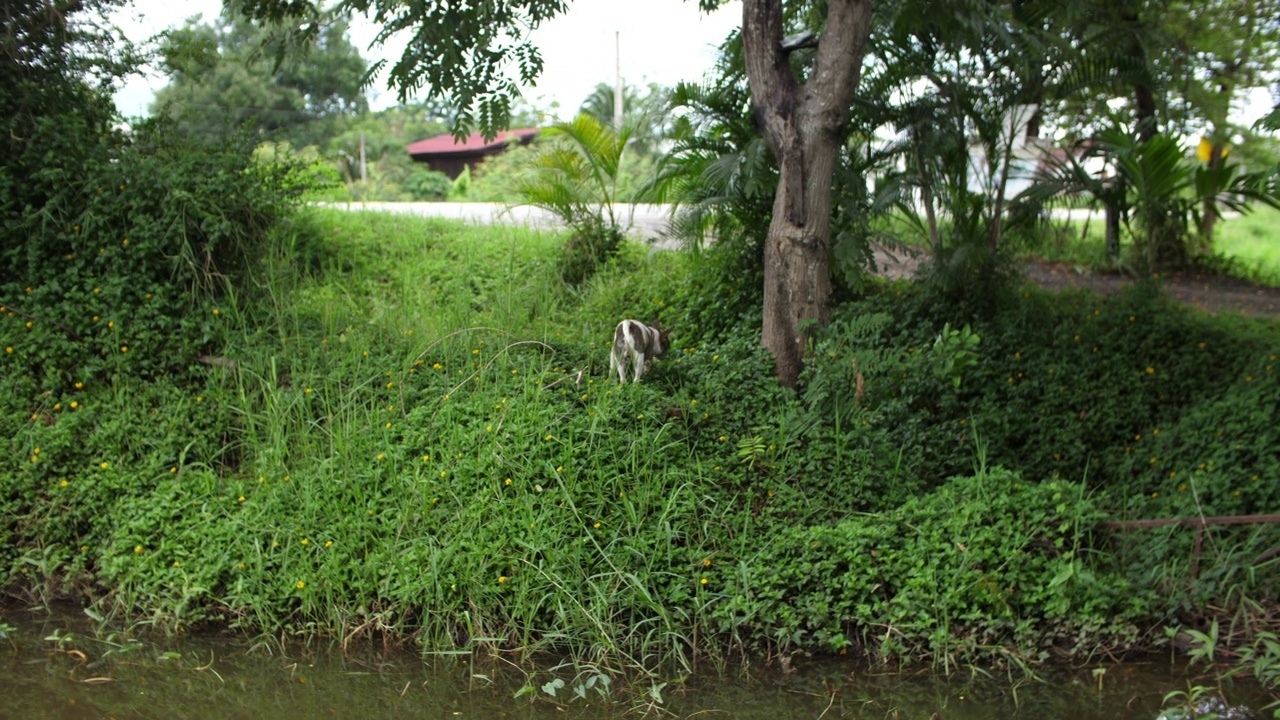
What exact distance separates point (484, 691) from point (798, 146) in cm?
352

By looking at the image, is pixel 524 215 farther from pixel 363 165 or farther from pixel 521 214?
pixel 363 165

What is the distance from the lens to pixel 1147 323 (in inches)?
250

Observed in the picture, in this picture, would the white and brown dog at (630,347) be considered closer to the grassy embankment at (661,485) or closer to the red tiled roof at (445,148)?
the grassy embankment at (661,485)

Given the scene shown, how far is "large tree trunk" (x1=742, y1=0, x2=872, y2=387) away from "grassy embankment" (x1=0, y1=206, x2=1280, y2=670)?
0.86 feet

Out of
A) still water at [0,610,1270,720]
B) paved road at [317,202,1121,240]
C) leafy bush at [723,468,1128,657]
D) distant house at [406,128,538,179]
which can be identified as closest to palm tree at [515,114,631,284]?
paved road at [317,202,1121,240]

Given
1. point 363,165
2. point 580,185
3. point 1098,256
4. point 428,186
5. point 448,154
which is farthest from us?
point 448,154

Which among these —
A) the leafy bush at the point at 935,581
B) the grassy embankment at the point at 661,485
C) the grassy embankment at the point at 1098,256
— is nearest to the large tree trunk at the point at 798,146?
the grassy embankment at the point at 661,485

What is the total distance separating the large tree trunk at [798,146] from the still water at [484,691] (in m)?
2.18

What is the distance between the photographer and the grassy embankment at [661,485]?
4301 mm

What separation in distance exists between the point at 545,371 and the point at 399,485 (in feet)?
3.45

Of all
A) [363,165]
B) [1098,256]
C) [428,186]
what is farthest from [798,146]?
[363,165]

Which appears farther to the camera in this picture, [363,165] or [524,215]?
[363,165]

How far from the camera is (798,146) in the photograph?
5.88 meters

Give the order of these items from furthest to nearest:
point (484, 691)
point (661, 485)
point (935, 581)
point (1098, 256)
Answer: point (1098, 256), point (661, 485), point (935, 581), point (484, 691)
